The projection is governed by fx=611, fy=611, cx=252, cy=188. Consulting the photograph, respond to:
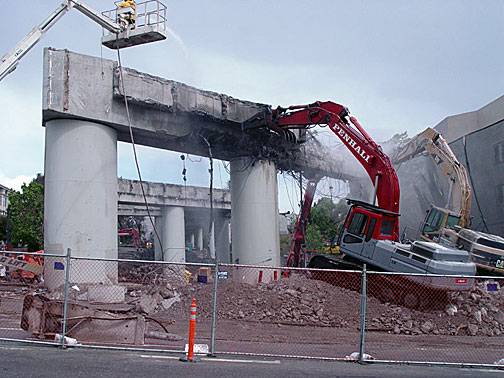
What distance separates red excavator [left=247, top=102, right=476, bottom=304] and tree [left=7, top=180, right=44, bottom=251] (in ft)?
121

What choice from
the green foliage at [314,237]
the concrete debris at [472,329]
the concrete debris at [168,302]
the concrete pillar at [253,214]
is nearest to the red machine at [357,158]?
the concrete pillar at [253,214]

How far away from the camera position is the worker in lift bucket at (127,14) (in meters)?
21.5

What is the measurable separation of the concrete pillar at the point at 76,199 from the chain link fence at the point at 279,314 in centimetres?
16

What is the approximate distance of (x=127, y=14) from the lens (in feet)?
70.6

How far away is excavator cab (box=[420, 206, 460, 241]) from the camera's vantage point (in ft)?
74.3

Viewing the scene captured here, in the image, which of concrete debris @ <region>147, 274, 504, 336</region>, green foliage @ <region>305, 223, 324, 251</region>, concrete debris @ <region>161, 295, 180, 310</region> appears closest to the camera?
concrete debris @ <region>147, 274, 504, 336</region>

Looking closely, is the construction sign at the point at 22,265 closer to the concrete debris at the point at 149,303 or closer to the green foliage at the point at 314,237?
the concrete debris at the point at 149,303

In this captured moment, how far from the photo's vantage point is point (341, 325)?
17.3 m

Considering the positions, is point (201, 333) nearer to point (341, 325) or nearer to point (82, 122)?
point (341, 325)

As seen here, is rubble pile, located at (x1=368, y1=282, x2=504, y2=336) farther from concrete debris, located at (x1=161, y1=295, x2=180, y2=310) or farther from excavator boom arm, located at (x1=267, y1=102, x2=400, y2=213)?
concrete debris, located at (x1=161, y1=295, x2=180, y2=310)

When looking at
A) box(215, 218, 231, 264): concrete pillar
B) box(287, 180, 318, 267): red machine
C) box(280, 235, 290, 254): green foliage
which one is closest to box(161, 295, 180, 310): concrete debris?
box(287, 180, 318, 267): red machine

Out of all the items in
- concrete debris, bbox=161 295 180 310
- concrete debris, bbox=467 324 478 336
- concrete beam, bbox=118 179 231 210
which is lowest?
concrete debris, bbox=467 324 478 336

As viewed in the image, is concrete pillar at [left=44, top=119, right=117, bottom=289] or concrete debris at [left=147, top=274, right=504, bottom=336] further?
concrete pillar at [left=44, top=119, right=117, bottom=289]

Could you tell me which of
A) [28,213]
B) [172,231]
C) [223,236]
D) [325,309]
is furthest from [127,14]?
[223,236]
